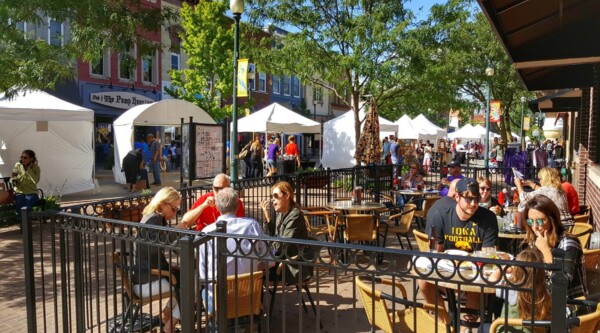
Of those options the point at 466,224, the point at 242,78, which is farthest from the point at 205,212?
the point at 242,78

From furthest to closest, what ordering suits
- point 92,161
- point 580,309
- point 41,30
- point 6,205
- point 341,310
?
point 41,30 < point 92,161 < point 6,205 < point 341,310 < point 580,309

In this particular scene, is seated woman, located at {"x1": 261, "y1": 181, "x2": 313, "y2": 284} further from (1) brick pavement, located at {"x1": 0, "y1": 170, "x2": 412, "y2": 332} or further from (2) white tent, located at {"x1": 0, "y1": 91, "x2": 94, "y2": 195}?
(2) white tent, located at {"x1": 0, "y1": 91, "x2": 94, "y2": 195}

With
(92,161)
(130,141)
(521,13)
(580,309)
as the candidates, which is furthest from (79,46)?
(580,309)

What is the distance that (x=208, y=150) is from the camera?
32.6 feet

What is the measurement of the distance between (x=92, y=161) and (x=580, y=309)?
14.0m

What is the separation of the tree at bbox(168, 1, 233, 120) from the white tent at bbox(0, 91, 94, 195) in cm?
903

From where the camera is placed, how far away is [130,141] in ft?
53.4

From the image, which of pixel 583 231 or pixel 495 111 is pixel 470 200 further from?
pixel 495 111

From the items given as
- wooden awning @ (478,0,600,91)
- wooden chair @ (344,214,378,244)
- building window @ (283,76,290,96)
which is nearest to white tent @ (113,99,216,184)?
wooden chair @ (344,214,378,244)

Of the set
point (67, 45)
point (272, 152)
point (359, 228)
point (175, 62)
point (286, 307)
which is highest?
point (175, 62)

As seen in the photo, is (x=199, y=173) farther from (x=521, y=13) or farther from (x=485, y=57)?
(x=485, y=57)

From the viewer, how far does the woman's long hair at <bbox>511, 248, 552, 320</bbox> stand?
2.44 m

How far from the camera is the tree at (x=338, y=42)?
13609 mm

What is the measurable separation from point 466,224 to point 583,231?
1.84 m
